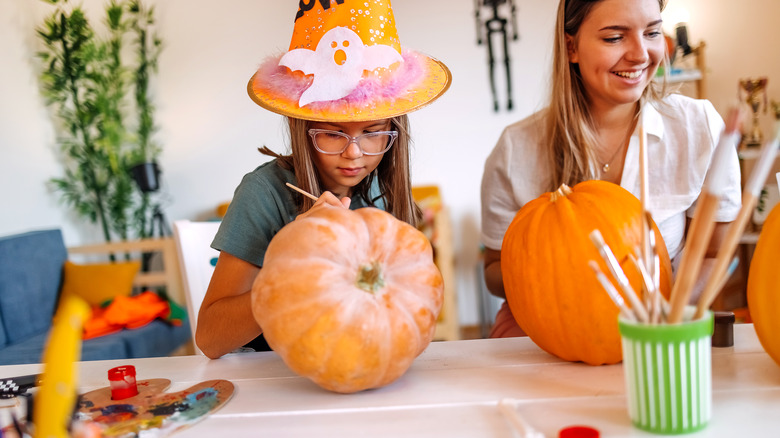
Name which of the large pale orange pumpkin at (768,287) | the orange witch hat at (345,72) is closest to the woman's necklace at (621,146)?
the orange witch hat at (345,72)

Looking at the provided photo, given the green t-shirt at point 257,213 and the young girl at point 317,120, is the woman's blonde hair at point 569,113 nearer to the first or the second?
the young girl at point 317,120

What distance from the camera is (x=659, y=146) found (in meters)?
1.53

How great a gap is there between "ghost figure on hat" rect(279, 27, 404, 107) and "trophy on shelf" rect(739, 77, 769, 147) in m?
2.98

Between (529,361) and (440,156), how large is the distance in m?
3.42

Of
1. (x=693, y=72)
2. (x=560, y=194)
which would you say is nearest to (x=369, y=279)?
(x=560, y=194)

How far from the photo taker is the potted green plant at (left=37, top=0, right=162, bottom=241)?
4008 millimetres

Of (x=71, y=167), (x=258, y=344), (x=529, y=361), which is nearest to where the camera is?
(x=529, y=361)

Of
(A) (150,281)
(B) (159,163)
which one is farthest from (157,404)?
→ (B) (159,163)

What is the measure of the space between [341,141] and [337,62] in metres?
0.15

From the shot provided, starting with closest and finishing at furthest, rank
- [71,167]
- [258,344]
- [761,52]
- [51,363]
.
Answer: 1. [51,363]
2. [258,344]
3. [761,52]
4. [71,167]

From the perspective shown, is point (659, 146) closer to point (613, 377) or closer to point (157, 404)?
point (613, 377)

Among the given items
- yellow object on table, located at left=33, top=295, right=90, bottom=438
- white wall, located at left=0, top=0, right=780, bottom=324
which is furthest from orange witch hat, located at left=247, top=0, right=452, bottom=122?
white wall, located at left=0, top=0, right=780, bottom=324

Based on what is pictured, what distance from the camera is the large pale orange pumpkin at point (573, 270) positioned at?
805mm

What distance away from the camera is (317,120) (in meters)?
1.07
